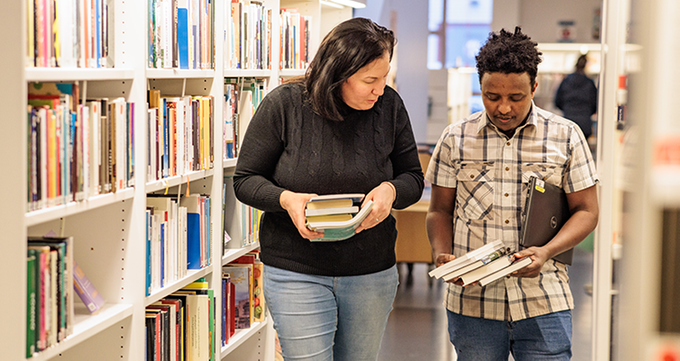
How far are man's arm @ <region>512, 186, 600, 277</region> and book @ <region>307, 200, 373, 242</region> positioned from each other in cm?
48

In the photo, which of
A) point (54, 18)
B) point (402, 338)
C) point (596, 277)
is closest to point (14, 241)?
point (54, 18)

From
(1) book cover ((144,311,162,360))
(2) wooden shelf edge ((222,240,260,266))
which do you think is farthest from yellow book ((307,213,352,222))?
(2) wooden shelf edge ((222,240,260,266))

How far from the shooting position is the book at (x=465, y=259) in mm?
2035

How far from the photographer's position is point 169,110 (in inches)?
99.7

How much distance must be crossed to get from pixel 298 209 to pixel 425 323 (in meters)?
3.36

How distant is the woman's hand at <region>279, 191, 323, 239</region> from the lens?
1.94 m

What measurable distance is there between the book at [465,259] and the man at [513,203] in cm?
7

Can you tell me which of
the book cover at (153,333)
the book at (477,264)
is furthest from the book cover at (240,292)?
the book at (477,264)

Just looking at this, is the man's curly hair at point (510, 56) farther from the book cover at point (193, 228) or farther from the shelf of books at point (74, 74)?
the book cover at point (193, 228)

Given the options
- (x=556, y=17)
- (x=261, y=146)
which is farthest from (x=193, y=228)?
(x=556, y=17)

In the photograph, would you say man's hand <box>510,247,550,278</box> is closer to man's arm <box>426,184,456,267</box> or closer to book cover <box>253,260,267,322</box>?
man's arm <box>426,184,456,267</box>

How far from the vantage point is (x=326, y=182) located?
207cm

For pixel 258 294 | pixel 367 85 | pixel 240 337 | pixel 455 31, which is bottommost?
pixel 240 337

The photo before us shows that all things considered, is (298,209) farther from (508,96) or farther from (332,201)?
(508,96)
